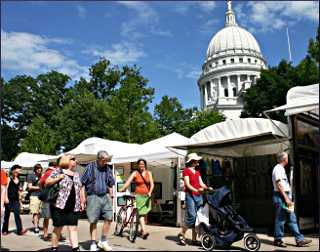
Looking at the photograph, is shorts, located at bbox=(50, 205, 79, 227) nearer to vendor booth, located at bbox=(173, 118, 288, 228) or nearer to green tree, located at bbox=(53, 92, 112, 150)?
vendor booth, located at bbox=(173, 118, 288, 228)

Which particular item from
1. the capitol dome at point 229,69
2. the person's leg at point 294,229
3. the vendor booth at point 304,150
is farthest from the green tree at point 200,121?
the capitol dome at point 229,69

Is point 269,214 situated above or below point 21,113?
below

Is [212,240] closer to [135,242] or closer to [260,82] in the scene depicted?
[135,242]

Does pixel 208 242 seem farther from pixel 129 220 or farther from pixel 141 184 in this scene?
pixel 129 220

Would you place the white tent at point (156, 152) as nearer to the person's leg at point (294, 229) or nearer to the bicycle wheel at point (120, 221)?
the bicycle wheel at point (120, 221)

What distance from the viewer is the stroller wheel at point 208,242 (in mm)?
6618

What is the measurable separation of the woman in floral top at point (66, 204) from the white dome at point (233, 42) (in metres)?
95.5

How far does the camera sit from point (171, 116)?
4003 centimetres

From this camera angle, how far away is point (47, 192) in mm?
6223

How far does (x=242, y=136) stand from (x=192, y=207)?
2.54m

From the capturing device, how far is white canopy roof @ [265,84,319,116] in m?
7.41

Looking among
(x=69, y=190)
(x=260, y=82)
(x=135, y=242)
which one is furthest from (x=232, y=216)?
(x=260, y=82)

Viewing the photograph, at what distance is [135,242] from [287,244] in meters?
2.87

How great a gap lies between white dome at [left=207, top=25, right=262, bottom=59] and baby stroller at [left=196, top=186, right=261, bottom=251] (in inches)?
3716
